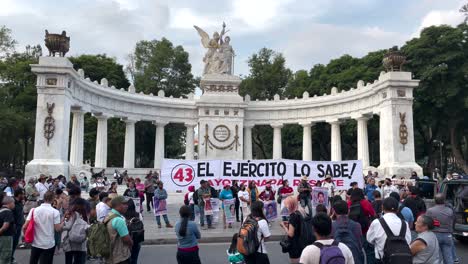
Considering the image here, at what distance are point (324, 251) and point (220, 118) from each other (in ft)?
132

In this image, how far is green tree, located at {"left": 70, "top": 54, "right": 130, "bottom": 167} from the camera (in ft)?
189

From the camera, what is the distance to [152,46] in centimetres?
7362

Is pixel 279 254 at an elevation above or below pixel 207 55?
below

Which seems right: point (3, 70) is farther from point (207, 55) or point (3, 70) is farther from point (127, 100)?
point (207, 55)

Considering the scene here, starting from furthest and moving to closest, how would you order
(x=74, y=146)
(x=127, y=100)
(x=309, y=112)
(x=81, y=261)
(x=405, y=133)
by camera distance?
1. (x=309, y=112)
2. (x=127, y=100)
3. (x=74, y=146)
4. (x=405, y=133)
5. (x=81, y=261)

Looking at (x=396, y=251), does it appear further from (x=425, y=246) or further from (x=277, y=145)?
(x=277, y=145)

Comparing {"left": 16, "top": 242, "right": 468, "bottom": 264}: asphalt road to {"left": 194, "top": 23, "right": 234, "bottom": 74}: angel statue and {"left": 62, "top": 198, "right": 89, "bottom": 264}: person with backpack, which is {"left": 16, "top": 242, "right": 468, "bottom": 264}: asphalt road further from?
{"left": 194, "top": 23, "right": 234, "bottom": 74}: angel statue

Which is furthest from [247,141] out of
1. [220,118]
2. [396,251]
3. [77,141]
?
[396,251]

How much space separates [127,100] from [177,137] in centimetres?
2778

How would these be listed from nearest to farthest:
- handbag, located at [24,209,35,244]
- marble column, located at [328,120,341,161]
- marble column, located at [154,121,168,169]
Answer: handbag, located at [24,209,35,244], marble column, located at [328,120,341,161], marble column, located at [154,121,168,169]

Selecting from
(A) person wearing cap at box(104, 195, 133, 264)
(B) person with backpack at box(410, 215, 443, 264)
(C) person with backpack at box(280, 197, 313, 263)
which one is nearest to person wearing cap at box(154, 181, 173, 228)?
(A) person wearing cap at box(104, 195, 133, 264)

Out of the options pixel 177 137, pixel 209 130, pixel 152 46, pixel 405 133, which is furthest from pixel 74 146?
pixel 152 46

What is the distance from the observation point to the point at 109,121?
60.2m

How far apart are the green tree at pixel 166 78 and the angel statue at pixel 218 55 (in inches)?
856
